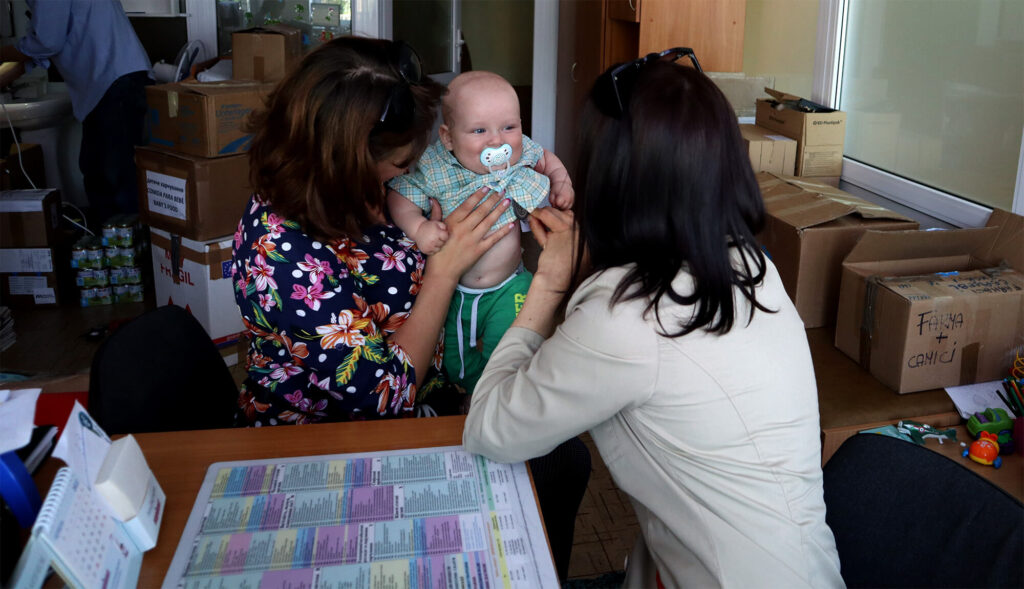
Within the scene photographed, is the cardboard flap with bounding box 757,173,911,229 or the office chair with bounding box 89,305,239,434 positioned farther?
the cardboard flap with bounding box 757,173,911,229

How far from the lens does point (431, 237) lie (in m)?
1.76

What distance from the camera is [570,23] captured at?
5.11 m

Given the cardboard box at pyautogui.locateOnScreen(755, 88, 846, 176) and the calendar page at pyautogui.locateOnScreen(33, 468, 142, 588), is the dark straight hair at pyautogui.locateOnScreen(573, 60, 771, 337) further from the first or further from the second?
the cardboard box at pyautogui.locateOnScreen(755, 88, 846, 176)

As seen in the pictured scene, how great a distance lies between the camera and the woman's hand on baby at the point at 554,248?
1.49m

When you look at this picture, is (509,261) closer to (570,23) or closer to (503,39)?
(570,23)

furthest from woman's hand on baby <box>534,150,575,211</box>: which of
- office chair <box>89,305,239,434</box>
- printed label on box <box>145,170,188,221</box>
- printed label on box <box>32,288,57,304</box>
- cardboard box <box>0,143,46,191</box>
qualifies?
cardboard box <box>0,143,46,191</box>

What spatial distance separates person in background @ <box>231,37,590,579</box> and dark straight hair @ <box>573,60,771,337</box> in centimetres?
51

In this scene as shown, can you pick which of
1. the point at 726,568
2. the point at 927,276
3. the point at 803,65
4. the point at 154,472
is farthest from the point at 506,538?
the point at 803,65

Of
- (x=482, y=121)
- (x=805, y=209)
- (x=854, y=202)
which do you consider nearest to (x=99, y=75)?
(x=482, y=121)

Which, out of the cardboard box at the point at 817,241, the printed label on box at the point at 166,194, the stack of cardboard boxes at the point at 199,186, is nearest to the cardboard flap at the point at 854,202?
the cardboard box at the point at 817,241

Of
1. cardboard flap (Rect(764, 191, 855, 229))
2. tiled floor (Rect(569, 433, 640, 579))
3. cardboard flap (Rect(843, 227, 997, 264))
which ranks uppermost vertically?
cardboard flap (Rect(764, 191, 855, 229))

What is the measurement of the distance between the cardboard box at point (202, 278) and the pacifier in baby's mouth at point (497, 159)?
170cm

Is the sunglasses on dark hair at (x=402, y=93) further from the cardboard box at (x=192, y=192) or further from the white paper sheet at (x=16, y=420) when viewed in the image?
the cardboard box at (x=192, y=192)

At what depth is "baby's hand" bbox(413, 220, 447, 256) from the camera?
1759mm
